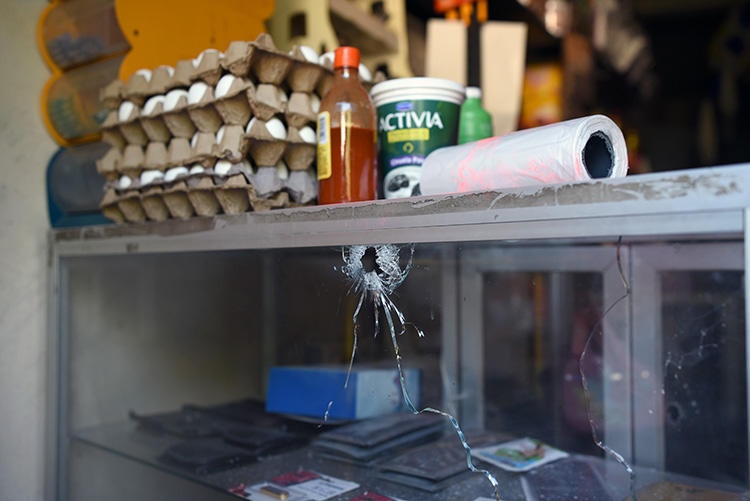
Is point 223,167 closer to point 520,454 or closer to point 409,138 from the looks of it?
point 409,138

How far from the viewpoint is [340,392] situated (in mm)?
1286

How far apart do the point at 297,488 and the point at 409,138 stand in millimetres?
632

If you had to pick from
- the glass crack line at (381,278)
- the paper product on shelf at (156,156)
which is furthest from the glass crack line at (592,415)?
the paper product on shelf at (156,156)

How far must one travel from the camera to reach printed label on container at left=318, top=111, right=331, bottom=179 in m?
0.92

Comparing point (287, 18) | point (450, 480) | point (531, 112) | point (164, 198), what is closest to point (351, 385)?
point (450, 480)

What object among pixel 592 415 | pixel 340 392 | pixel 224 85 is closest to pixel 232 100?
pixel 224 85

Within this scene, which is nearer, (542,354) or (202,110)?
(202,110)

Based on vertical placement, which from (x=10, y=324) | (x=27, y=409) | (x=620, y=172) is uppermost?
(x=620, y=172)

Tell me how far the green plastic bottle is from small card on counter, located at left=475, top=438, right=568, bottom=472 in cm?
61

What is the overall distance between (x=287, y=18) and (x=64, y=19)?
49 cm

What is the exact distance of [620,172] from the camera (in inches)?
28.8

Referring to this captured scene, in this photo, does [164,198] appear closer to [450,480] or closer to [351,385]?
[351,385]

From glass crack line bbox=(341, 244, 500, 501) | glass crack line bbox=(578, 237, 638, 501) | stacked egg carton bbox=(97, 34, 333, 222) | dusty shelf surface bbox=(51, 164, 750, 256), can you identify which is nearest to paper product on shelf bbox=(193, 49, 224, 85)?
stacked egg carton bbox=(97, 34, 333, 222)

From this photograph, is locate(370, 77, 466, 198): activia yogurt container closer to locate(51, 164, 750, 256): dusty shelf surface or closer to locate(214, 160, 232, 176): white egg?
locate(51, 164, 750, 256): dusty shelf surface
